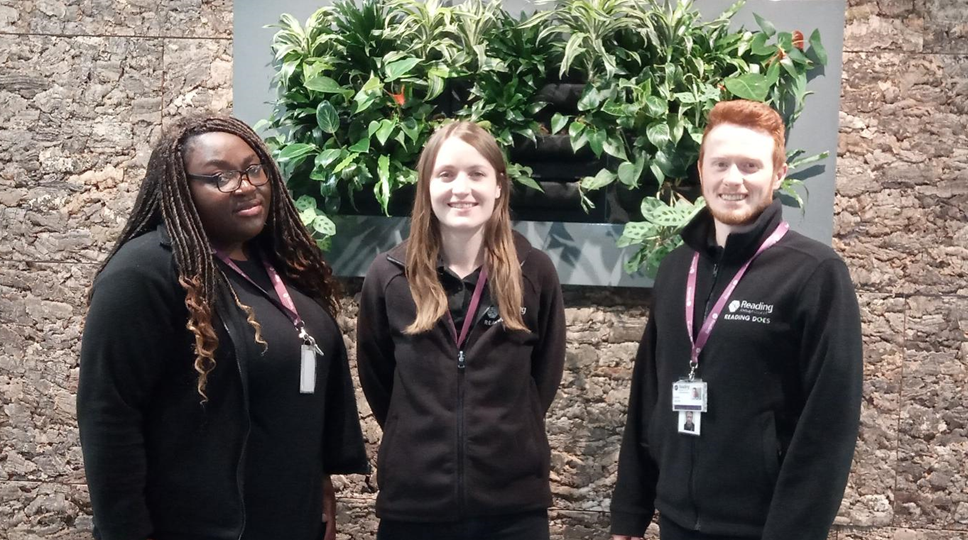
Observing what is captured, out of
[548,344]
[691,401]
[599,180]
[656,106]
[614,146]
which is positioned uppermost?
[656,106]

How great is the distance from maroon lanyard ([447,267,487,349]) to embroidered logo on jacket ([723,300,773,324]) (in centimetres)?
63

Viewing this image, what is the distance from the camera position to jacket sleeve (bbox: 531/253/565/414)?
214cm

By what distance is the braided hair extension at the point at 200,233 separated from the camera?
5.41ft

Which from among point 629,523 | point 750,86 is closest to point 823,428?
point 629,523

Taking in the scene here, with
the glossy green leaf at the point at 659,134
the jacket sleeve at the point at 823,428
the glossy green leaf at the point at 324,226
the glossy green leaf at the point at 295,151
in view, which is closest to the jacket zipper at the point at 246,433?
the glossy green leaf at the point at 324,226

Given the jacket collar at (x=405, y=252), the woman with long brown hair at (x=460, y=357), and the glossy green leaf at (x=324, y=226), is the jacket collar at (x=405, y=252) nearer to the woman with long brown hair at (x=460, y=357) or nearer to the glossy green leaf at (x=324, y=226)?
the woman with long brown hair at (x=460, y=357)

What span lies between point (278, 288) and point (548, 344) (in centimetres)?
76

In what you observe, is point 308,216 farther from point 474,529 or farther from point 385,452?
point 474,529

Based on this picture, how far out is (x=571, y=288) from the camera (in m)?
2.77

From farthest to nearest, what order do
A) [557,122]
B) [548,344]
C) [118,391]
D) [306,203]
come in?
[306,203], [557,122], [548,344], [118,391]

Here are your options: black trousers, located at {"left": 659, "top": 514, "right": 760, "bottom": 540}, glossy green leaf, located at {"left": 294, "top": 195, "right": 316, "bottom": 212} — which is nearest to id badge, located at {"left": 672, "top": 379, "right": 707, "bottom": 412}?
black trousers, located at {"left": 659, "top": 514, "right": 760, "bottom": 540}

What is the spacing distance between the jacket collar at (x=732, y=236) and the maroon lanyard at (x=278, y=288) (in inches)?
39.9

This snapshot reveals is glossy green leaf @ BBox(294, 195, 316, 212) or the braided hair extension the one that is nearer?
the braided hair extension

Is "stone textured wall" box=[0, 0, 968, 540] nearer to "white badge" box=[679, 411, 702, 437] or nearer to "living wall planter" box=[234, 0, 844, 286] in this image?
"living wall planter" box=[234, 0, 844, 286]
